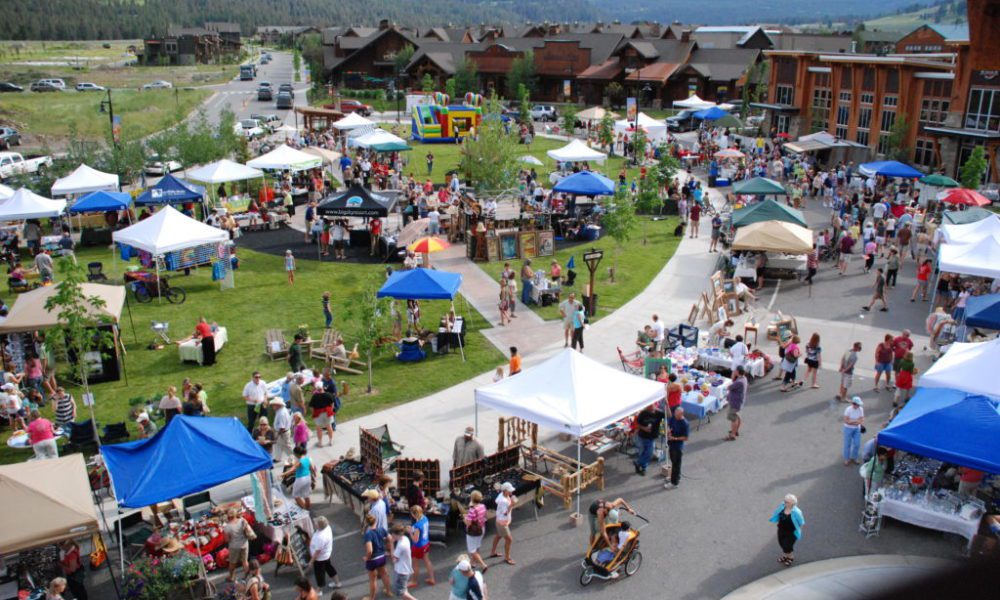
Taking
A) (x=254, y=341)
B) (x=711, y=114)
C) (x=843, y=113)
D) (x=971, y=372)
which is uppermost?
(x=843, y=113)

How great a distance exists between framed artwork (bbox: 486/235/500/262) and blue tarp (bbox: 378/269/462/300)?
25.2 ft

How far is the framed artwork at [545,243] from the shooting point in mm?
27250

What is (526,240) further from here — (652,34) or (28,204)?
(652,34)

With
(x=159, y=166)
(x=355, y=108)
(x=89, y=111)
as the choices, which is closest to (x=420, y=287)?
(x=159, y=166)

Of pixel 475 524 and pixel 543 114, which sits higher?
pixel 543 114

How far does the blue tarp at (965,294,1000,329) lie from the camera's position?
56.3 ft

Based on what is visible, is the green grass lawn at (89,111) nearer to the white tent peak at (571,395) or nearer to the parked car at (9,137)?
the parked car at (9,137)

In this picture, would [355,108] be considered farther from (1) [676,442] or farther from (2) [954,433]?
(2) [954,433]

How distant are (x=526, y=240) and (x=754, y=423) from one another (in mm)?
12946

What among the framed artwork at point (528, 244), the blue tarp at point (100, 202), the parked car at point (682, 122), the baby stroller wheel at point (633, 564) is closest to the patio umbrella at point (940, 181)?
the framed artwork at point (528, 244)

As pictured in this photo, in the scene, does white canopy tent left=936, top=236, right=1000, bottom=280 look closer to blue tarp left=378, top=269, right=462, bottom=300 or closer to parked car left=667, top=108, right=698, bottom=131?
blue tarp left=378, top=269, right=462, bottom=300

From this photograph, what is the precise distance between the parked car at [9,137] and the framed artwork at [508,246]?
39.8 meters

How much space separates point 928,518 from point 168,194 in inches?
984

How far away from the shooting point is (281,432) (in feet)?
45.8
